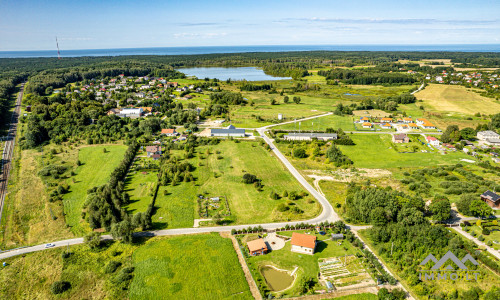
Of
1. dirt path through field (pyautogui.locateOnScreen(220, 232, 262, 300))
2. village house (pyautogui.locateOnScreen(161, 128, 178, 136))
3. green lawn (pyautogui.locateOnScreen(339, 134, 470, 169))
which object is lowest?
dirt path through field (pyautogui.locateOnScreen(220, 232, 262, 300))

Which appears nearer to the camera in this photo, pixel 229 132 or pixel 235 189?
pixel 235 189

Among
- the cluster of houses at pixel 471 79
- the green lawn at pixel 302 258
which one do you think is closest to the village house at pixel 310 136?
the green lawn at pixel 302 258

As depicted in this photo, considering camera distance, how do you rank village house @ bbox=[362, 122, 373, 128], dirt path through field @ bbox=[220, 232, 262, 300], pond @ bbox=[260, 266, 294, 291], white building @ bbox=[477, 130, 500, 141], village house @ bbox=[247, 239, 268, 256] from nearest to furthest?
dirt path through field @ bbox=[220, 232, 262, 300]
pond @ bbox=[260, 266, 294, 291]
village house @ bbox=[247, 239, 268, 256]
white building @ bbox=[477, 130, 500, 141]
village house @ bbox=[362, 122, 373, 128]

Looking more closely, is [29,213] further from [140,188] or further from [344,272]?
[344,272]

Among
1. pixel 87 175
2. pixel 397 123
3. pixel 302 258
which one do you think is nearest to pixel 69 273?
pixel 302 258

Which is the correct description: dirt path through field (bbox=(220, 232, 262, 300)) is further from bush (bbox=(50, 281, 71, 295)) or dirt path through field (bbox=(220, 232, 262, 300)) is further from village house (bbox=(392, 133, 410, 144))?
village house (bbox=(392, 133, 410, 144))

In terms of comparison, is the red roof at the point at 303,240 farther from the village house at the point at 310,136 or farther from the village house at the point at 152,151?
the village house at the point at 310,136

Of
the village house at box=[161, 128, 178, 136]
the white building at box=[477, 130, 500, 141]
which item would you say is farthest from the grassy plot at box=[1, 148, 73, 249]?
the white building at box=[477, 130, 500, 141]
